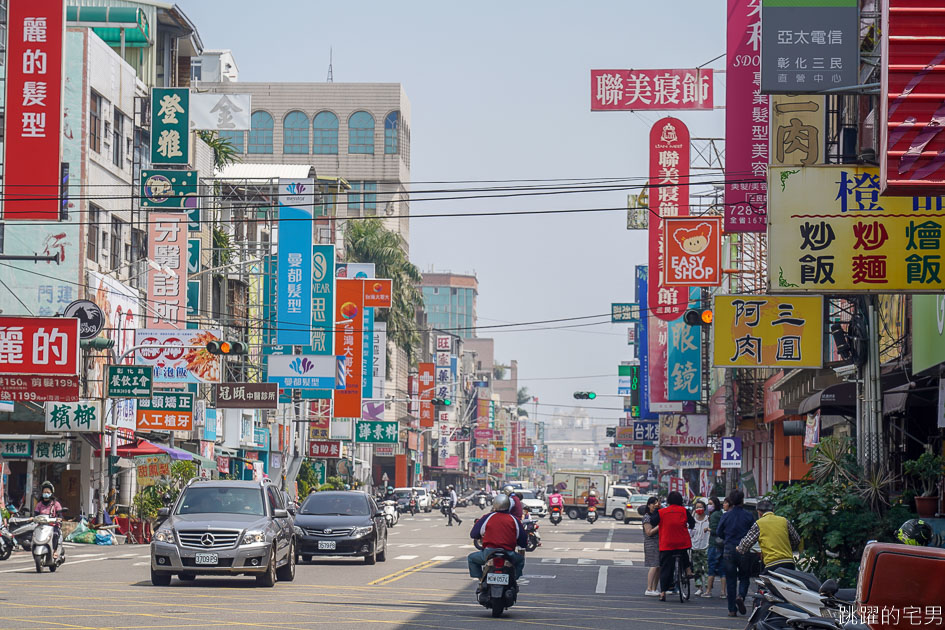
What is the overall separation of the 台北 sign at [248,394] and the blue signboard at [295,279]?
→ 6.26m

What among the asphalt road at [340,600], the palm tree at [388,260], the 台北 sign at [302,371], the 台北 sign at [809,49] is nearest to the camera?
the 台北 sign at [809,49]

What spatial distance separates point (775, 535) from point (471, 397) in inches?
6219

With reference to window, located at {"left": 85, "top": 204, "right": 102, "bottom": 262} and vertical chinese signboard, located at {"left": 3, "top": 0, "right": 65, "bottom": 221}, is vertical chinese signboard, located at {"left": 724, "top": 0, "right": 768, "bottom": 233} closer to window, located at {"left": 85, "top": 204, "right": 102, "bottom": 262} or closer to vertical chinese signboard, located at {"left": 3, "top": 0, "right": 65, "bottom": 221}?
vertical chinese signboard, located at {"left": 3, "top": 0, "right": 65, "bottom": 221}

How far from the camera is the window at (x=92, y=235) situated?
4606cm

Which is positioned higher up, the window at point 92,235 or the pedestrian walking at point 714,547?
the window at point 92,235

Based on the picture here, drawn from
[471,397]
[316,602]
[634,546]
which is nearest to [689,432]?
[634,546]

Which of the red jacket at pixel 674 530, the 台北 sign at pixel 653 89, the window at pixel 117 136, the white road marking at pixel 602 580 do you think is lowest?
the white road marking at pixel 602 580

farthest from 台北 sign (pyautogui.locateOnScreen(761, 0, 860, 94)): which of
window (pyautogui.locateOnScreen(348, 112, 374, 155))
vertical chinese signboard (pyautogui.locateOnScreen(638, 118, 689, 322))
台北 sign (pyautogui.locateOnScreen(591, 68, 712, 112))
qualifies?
window (pyautogui.locateOnScreen(348, 112, 374, 155))

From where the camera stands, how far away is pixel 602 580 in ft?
91.5

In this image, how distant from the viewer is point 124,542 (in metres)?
42.7

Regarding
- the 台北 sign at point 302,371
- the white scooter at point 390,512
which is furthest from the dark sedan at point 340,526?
the white scooter at point 390,512

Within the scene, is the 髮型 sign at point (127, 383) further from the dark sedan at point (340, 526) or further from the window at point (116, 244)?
the dark sedan at point (340, 526)

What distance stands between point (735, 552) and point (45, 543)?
12.7 metres

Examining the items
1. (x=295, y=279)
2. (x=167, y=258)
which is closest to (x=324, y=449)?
(x=295, y=279)
